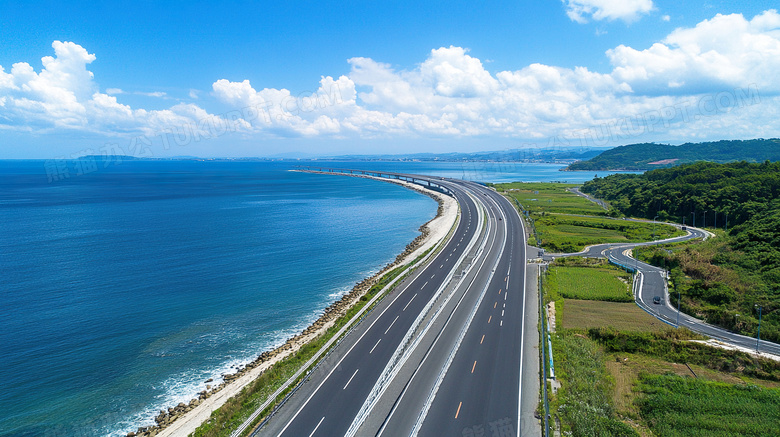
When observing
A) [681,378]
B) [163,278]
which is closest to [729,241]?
[681,378]

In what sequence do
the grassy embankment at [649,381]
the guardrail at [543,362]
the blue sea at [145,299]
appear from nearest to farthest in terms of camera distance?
the guardrail at [543,362], the grassy embankment at [649,381], the blue sea at [145,299]

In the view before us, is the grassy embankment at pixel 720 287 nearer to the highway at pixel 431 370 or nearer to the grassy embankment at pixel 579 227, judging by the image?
the grassy embankment at pixel 579 227

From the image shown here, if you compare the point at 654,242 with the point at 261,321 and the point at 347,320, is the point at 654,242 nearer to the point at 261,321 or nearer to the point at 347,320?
the point at 347,320

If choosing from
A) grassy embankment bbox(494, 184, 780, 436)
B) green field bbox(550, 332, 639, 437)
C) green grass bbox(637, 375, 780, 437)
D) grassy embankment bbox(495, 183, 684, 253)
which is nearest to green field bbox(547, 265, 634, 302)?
grassy embankment bbox(494, 184, 780, 436)

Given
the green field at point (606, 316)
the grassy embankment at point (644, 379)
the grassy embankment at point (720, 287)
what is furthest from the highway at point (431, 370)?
the grassy embankment at point (720, 287)

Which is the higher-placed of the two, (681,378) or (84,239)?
(84,239)

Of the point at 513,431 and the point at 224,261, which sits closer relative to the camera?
the point at 513,431

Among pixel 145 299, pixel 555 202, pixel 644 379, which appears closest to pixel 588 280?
pixel 644 379
